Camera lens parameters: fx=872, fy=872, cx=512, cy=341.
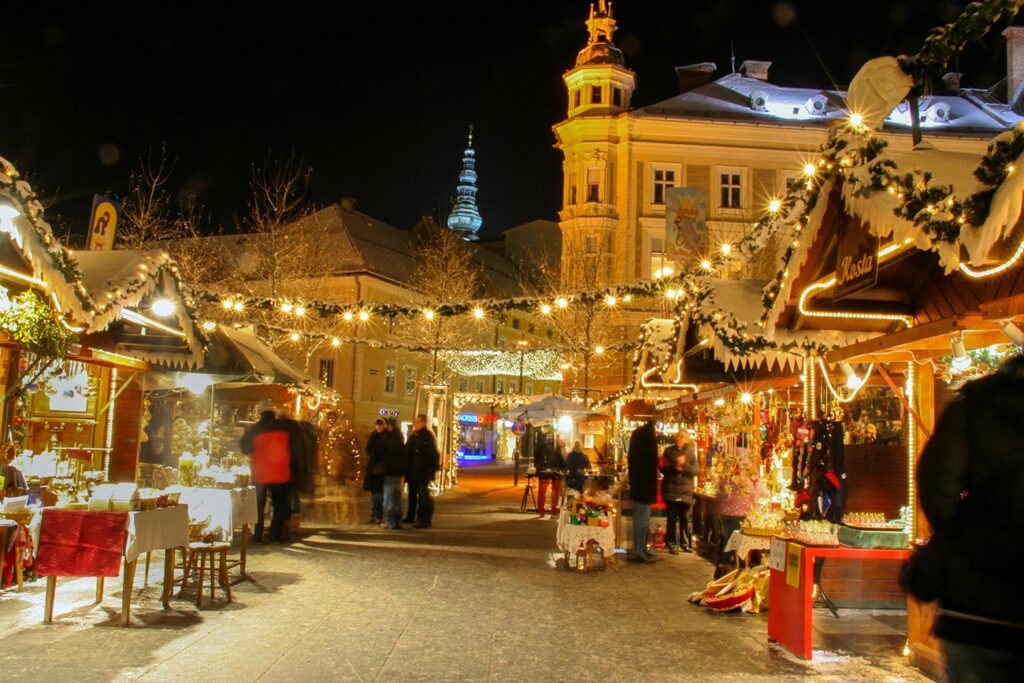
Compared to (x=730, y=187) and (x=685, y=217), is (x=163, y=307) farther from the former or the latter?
(x=730, y=187)

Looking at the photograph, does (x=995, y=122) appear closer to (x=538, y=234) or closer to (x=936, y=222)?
(x=538, y=234)

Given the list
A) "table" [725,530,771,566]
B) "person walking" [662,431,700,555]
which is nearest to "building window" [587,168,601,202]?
"person walking" [662,431,700,555]

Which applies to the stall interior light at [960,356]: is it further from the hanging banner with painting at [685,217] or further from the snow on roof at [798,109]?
the snow on roof at [798,109]

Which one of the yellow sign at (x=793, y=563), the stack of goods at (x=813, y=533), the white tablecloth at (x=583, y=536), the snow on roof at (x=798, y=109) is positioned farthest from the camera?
the snow on roof at (x=798, y=109)

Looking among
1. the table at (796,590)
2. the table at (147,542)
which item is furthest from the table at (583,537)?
the table at (147,542)

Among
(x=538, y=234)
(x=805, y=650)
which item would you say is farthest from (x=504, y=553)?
(x=538, y=234)

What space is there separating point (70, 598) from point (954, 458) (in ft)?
25.6

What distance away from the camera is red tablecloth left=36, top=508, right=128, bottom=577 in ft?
22.8

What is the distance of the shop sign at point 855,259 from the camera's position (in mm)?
6156

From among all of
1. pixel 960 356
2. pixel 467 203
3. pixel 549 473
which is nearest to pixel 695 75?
pixel 549 473

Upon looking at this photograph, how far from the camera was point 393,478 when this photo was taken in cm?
1444

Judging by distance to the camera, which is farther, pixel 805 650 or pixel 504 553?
pixel 504 553

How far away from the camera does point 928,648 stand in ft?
20.3

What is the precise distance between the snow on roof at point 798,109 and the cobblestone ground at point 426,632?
30316 millimetres
